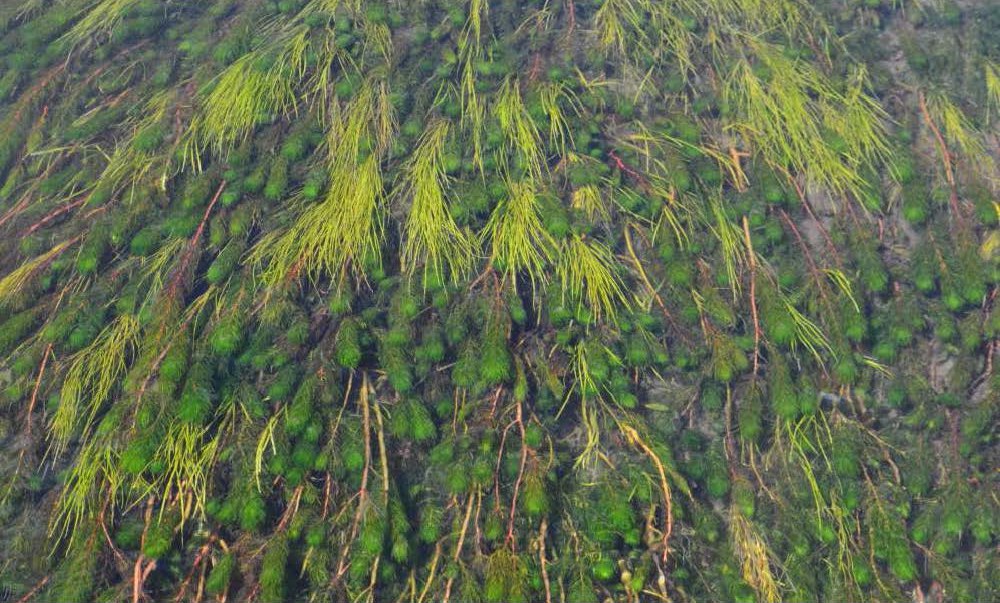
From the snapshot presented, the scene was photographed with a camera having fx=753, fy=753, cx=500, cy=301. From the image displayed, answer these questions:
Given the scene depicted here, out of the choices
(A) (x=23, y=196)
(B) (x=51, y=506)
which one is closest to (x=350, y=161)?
(A) (x=23, y=196)

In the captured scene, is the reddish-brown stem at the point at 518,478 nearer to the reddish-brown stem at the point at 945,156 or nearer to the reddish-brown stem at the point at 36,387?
the reddish-brown stem at the point at 36,387

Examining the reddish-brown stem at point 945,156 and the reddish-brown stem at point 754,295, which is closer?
the reddish-brown stem at point 754,295

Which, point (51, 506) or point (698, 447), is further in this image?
point (698, 447)

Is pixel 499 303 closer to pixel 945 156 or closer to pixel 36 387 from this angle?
pixel 36 387

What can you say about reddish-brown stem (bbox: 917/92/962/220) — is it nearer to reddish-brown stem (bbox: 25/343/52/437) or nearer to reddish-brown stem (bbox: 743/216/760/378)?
reddish-brown stem (bbox: 743/216/760/378)

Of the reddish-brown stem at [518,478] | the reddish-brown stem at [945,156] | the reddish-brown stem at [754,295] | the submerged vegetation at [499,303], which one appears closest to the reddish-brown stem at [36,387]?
the submerged vegetation at [499,303]

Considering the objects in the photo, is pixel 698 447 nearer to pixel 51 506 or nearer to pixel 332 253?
pixel 332 253

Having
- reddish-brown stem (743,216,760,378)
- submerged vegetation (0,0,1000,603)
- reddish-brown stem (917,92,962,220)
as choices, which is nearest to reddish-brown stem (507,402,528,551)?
submerged vegetation (0,0,1000,603)

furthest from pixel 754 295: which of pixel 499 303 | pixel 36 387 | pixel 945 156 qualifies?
pixel 36 387
